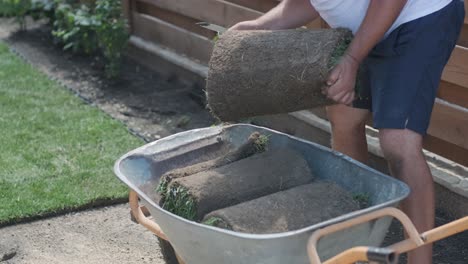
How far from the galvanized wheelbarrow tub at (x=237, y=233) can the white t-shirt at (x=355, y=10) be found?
1.52 ft

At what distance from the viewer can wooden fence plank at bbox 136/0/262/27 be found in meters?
5.32

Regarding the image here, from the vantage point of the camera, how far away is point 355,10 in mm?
2881

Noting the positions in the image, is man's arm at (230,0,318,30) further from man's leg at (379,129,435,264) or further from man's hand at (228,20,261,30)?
man's leg at (379,129,435,264)

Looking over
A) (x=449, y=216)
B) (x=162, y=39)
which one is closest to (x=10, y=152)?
(x=162, y=39)

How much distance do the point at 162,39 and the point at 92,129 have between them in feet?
5.15

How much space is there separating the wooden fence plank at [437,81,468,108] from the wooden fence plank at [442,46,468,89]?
0.09 metres

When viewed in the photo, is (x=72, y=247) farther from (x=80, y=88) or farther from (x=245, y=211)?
(x=80, y=88)

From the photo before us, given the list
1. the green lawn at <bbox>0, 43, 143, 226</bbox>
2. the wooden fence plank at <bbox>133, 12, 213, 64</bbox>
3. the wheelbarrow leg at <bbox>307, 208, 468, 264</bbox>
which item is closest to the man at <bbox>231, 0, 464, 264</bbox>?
the wheelbarrow leg at <bbox>307, 208, 468, 264</bbox>

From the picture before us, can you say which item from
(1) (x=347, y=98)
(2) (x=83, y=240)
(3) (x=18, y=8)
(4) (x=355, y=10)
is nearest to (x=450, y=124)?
(4) (x=355, y=10)

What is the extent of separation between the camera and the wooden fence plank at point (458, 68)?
3.84 m

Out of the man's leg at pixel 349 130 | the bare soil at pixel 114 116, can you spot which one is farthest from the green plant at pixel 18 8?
the man's leg at pixel 349 130

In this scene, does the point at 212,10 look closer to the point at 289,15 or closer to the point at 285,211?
Answer: the point at 289,15

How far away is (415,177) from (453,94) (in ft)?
4.52

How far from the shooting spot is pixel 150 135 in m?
5.20
